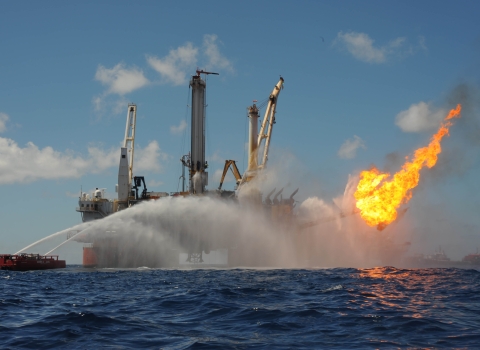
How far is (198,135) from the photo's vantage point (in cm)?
11362

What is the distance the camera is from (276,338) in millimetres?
19281

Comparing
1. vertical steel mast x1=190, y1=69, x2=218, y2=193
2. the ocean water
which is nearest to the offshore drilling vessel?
vertical steel mast x1=190, y1=69, x2=218, y2=193

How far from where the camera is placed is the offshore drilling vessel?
A: 317ft

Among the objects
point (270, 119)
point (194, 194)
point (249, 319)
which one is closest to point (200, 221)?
point (194, 194)

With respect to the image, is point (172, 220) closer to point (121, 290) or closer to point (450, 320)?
point (121, 290)

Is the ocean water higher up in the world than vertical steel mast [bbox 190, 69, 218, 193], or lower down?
lower down

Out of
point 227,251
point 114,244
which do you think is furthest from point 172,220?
point 227,251

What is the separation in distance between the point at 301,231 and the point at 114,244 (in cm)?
4103

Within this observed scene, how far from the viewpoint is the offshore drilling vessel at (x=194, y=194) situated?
9669cm

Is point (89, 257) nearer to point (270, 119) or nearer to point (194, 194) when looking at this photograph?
point (194, 194)

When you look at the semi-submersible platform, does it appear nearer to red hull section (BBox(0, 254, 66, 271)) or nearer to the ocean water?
red hull section (BBox(0, 254, 66, 271))

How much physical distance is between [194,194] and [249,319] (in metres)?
85.8

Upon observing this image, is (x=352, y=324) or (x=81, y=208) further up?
(x=81, y=208)

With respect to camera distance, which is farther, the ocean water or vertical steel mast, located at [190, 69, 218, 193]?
vertical steel mast, located at [190, 69, 218, 193]
